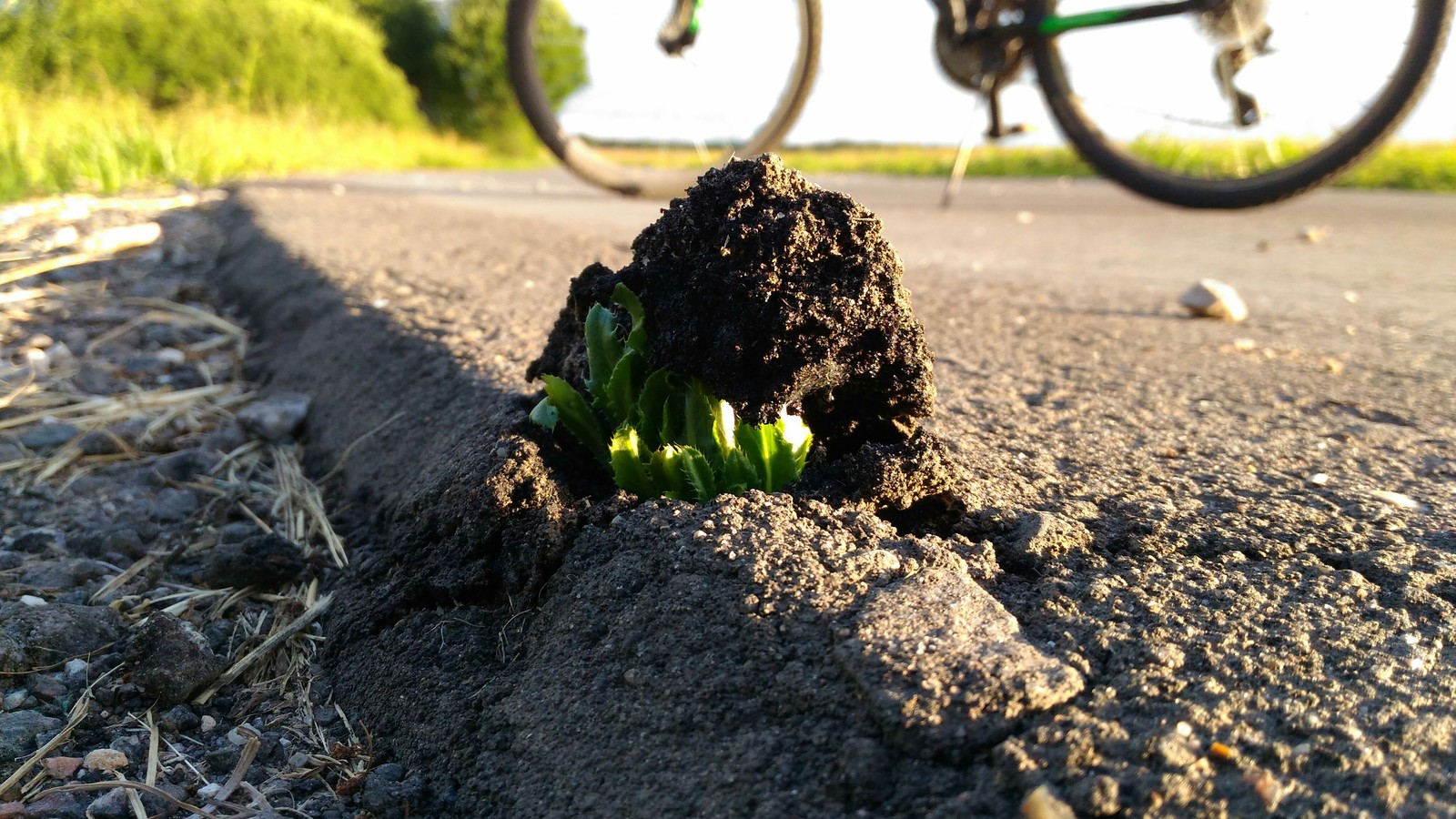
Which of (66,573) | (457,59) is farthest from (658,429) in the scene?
(457,59)

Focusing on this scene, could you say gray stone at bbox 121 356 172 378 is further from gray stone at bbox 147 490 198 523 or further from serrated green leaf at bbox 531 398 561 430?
serrated green leaf at bbox 531 398 561 430

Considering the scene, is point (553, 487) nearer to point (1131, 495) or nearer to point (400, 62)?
point (1131, 495)

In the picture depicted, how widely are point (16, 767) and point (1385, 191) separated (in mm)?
8639

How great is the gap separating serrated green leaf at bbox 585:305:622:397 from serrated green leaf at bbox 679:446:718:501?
0.19 m

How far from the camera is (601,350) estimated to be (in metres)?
1.51

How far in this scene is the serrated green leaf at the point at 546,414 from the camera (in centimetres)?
153

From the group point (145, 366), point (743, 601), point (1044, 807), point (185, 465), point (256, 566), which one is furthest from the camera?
point (145, 366)

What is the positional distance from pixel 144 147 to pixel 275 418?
5.11 m

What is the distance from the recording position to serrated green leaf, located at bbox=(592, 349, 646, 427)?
4.77 ft

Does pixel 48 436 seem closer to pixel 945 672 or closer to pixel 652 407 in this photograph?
pixel 652 407

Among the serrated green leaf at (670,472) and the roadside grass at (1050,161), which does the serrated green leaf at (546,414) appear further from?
the roadside grass at (1050,161)

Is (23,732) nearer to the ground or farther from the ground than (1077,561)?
nearer to the ground

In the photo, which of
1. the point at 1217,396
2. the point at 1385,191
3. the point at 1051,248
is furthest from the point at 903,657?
the point at 1385,191

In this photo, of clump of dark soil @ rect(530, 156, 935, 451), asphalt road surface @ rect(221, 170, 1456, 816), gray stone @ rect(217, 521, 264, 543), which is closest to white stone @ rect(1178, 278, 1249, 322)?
asphalt road surface @ rect(221, 170, 1456, 816)
